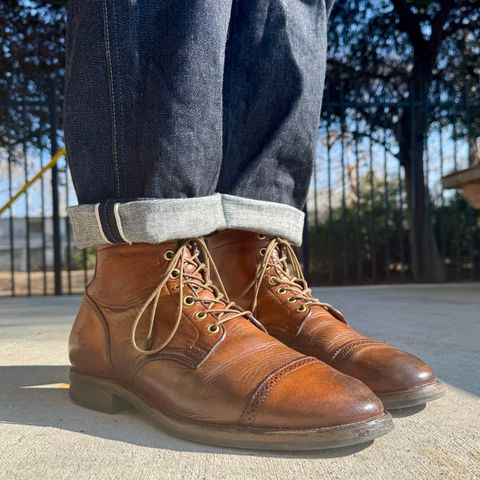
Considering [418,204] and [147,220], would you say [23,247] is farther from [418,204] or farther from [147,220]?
[147,220]

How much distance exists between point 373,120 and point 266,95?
3979mm

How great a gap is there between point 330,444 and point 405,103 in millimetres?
4227

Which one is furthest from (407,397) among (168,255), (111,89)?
(111,89)

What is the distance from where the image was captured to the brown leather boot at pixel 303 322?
77 centimetres

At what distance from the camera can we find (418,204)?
4629 mm

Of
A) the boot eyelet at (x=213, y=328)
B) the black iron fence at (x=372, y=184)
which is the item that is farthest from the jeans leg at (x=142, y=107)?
the black iron fence at (x=372, y=184)

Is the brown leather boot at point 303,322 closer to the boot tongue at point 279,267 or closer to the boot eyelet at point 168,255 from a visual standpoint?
the boot tongue at point 279,267

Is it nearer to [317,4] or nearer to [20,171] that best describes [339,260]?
[20,171]

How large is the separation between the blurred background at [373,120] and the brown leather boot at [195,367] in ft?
10.9

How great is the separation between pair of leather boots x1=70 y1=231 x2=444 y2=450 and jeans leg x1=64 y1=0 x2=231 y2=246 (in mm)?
77

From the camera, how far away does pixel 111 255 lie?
823mm

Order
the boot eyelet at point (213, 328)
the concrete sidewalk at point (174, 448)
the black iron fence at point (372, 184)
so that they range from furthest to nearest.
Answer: the black iron fence at point (372, 184) < the boot eyelet at point (213, 328) < the concrete sidewalk at point (174, 448)

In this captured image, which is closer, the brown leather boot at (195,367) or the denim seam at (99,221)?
the brown leather boot at (195,367)

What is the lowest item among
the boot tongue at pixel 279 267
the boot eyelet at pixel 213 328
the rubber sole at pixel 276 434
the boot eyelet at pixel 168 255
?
the rubber sole at pixel 276 434
